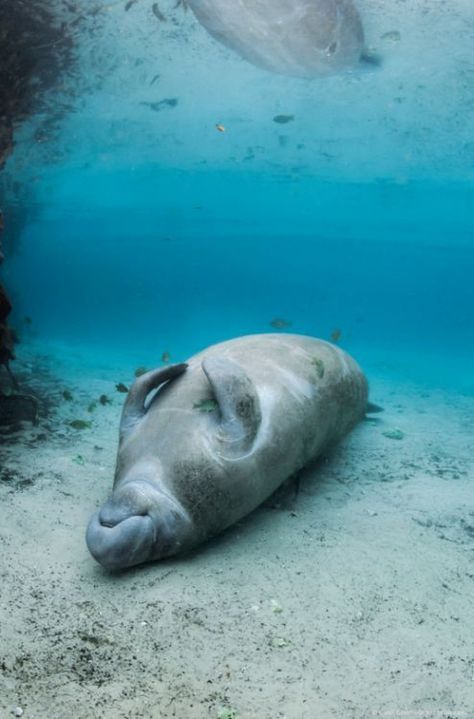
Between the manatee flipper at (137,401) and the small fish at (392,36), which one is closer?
the manatee flipper at (137,401)

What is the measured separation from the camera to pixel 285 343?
5.84 metres

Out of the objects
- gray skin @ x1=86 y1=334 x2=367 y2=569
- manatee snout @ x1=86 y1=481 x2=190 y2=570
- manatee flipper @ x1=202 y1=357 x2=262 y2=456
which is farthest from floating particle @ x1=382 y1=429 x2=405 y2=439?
manatee snout @ x1=86 y1=481 x2=190 y2=570

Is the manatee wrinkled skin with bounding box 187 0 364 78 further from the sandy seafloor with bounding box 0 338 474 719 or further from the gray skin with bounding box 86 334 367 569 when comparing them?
the sandy seafloor with bounding box 0 338 474 719

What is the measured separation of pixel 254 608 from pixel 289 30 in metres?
11.2

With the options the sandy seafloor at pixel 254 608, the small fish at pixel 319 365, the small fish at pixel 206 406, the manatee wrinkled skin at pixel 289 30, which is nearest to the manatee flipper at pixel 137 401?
the small fish at pixel 206 406

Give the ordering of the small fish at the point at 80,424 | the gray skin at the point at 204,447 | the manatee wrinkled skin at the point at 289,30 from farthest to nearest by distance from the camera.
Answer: the manatee wrinkled skin at the point at 289,30 → the small fish at the point at 80,424 → the gray skin at the point at 204,447

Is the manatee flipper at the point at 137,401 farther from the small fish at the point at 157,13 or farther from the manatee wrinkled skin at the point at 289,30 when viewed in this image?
the small fish at the point at 157,13

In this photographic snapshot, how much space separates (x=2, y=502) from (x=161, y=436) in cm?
140

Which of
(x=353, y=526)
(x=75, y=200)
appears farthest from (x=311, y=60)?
(x=75, y=200)

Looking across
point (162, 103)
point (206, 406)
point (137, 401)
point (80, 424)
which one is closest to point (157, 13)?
point (162, 103)

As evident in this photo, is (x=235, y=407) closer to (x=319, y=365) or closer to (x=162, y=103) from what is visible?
(x=319, y=365)

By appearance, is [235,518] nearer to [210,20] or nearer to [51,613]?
[51,613]

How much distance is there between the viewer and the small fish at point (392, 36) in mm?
12250

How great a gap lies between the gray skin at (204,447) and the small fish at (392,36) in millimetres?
Result: 9768
